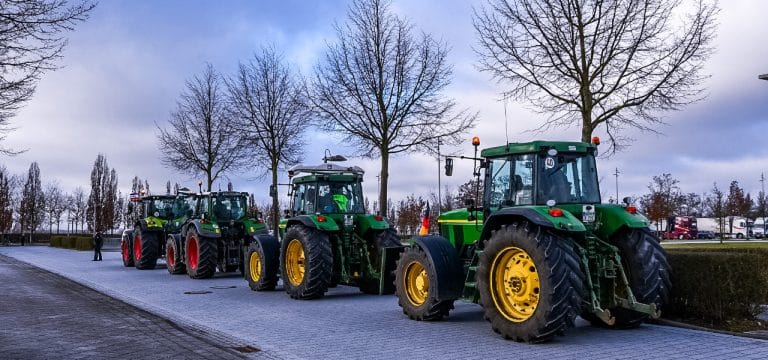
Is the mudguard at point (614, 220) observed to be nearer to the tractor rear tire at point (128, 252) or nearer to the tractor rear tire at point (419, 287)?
the tractor rear tire at point (419, 287)

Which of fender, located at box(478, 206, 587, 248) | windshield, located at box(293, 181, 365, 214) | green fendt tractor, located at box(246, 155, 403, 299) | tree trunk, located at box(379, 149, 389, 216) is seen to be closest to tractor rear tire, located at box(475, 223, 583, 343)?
fender, located at box(478, 206, 587, 248)

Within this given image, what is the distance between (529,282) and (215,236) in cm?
1161

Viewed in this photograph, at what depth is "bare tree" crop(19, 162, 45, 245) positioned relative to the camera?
65500mm

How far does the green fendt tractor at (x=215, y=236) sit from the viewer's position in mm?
18163

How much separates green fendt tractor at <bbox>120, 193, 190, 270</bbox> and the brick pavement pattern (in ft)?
26.4

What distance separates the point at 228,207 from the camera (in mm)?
19688

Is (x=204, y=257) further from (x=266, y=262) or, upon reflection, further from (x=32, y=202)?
(x=32, y=202)

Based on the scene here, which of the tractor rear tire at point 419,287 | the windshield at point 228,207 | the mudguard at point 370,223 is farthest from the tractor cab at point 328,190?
the windshield at point 228,207

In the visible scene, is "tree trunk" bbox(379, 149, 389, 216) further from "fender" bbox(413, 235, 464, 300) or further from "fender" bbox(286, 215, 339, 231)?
"fender" bbox(413, 235, 464, 300)

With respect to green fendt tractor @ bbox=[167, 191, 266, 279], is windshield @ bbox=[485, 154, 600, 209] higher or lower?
higher

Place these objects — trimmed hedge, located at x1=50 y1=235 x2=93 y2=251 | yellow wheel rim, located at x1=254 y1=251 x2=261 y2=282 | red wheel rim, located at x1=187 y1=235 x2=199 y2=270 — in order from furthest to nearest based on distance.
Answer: trimmed hedge, located at x1=50 y1=235 x2=93 y2=251, red wheel rim, located at x1=187 y1=235 x2=199 y2=270, yellow wheel rim, located at x1=254 y1=251 x2=261 y2=282

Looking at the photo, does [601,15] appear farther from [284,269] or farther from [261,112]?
[261,112]

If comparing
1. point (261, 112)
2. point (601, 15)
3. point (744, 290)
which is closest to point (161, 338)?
point (744, 290)

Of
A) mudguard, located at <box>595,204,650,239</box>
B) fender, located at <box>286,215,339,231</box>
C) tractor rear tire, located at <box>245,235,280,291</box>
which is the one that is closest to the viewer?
mudguard, located at <box>595,204,650,239</box>
